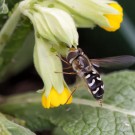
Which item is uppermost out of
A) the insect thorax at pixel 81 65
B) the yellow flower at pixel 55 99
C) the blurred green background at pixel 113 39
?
the insect thorax at pixel 81 65

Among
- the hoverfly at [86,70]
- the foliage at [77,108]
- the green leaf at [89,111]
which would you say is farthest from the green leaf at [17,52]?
the hoverfly at [86,70]

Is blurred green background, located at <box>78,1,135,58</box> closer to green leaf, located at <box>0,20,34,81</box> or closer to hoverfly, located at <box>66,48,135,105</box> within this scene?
green leaf, located at <box>0,20,34,81</box>

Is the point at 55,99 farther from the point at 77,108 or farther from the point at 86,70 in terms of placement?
the point at 77,108

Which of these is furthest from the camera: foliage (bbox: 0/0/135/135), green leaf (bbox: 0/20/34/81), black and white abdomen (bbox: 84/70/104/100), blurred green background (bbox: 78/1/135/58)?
blurred green background (bbox: 78/1/135/58)

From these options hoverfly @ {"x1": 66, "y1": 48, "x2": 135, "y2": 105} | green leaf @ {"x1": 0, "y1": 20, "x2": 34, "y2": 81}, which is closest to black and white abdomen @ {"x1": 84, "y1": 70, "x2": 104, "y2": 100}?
hoverfly @ {"x1": 66, "y1": 48, "x2": 135, "y2": 105}

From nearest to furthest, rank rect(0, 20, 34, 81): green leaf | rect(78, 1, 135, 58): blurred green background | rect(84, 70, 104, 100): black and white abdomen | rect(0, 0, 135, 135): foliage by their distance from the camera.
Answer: rect(84, 70, 104, 100): black and white abdomen → rect(0, 0, 135, 135): foliage → rect(0, 20, 34, 81): green leaf → rect(78, 1, 135, 58): blurred green background

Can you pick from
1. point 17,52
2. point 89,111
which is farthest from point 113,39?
point 89,111

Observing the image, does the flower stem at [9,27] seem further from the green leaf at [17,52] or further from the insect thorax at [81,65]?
the insect thorax at [81,65]
